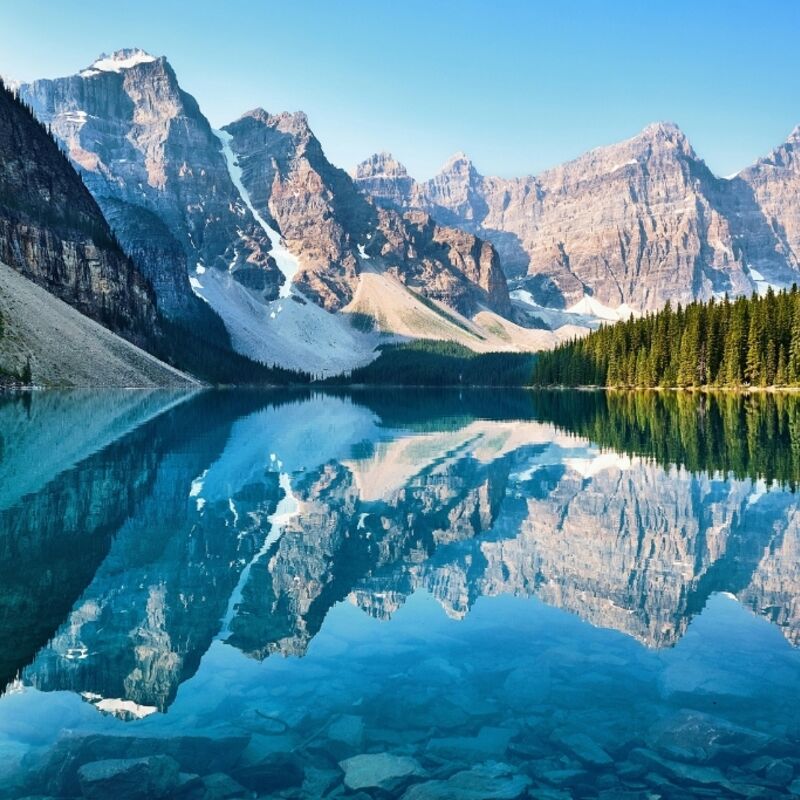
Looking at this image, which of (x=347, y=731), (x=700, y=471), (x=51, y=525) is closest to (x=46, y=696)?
(x=347, y=731)

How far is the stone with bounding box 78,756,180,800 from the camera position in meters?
8.20

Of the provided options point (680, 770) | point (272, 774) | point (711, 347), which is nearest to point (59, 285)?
point (711, 347)


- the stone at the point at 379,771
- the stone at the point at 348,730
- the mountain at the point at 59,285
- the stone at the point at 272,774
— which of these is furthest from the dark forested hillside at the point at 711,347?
the stone at the point at 272,774

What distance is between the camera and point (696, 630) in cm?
1348

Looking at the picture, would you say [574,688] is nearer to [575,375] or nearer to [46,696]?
[46,696]

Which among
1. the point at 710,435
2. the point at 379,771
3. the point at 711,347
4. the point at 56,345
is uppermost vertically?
the point at 711,347

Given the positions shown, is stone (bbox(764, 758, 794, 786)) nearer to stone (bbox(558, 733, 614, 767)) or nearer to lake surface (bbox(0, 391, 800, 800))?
lake surface (bbox(0, 391, 800, 800))

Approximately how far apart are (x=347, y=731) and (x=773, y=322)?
102308 mm

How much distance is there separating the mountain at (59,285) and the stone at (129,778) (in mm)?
92066

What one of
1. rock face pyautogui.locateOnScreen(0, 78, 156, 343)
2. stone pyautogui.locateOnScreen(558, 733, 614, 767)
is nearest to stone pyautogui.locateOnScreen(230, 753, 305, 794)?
stone pyautogui.locateOnScreen(558, 733, 614, 767)

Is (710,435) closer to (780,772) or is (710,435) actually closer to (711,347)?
(780,772)

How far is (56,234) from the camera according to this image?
152 metres

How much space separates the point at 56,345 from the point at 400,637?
4060 inches

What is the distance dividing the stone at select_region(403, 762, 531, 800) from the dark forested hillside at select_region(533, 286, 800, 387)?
9582 centimetres
